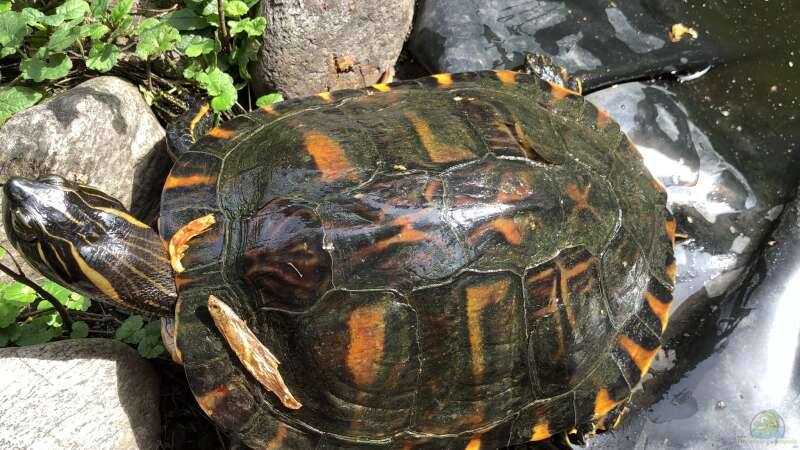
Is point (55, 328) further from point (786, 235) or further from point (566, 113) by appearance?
point (786, 235)

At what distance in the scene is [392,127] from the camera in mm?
3107

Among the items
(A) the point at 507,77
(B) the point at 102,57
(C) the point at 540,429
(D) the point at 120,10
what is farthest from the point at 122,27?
(C) the point at 540,429

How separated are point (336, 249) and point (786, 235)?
2.78 m

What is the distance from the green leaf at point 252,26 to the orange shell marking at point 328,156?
1231mm

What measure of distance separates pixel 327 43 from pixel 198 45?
2.60ft

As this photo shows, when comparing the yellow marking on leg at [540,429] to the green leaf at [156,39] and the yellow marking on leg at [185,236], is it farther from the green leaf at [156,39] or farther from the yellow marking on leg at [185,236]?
the green leaf at [156,39]

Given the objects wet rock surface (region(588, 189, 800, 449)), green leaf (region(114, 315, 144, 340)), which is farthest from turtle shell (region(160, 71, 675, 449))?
green leaf (region(114, 315, 144, 340))

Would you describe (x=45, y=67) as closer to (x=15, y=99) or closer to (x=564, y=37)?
(x=15, y=99)

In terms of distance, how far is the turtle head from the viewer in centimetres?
296

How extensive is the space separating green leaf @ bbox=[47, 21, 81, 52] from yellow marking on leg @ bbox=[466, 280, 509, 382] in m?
2.74

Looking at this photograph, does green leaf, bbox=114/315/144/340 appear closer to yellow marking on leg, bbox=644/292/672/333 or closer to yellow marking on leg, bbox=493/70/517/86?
yellow marking on leg, bbox=493/70/517/86

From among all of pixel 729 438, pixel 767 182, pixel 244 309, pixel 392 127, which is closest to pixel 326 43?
pixel 392 127

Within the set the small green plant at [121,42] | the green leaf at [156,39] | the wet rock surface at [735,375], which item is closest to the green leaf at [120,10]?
the small green plant at [121,42]

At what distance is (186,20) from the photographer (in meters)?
4.23
